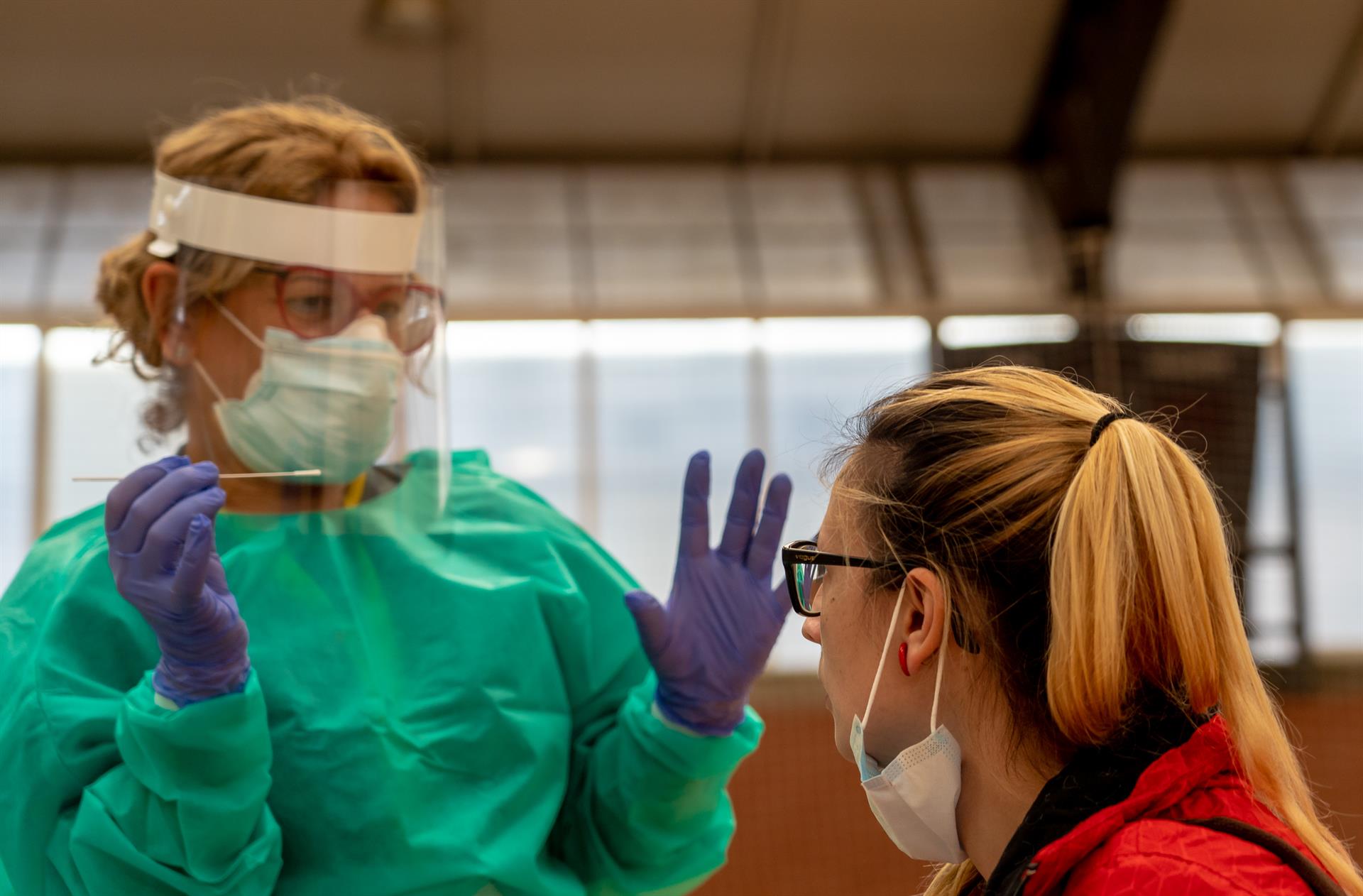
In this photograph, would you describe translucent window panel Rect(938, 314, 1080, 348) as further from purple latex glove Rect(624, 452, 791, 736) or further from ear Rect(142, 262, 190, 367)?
ear Rect(142, 262, 190, 367)

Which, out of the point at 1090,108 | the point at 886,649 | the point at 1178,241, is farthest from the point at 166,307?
the point at 1178,241

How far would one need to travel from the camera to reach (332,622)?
1.32 metres

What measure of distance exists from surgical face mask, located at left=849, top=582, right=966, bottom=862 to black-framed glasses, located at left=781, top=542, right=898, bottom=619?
0.08 meters

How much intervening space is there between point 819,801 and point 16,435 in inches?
110

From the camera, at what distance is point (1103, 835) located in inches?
32.9

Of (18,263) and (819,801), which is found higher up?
(18,263)

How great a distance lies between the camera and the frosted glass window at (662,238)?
15.1 ft

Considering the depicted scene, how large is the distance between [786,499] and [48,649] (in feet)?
2.62

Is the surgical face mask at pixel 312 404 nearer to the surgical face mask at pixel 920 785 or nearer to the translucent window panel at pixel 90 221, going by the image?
the surgical face mask at pixel 920 785

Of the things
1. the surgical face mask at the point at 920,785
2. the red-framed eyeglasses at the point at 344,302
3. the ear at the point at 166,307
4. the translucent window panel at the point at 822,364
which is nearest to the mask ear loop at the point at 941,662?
the surgical face mask at the point at 920,785

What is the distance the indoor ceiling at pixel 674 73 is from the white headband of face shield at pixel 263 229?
10.4 ft

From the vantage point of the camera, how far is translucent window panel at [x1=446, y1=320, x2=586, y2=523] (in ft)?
14.2

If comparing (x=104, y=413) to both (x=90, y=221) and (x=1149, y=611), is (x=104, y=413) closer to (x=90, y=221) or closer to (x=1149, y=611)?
(x=1149, y=611)

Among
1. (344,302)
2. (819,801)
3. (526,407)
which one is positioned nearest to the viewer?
(344,302)
